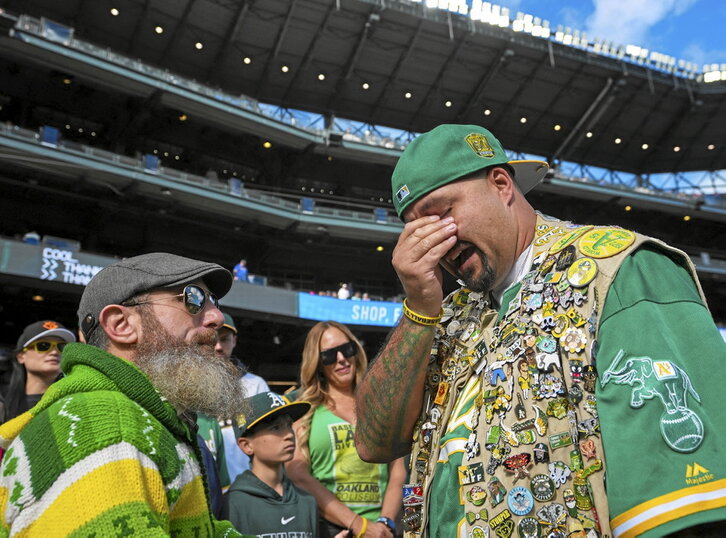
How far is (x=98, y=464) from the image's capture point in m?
1.46

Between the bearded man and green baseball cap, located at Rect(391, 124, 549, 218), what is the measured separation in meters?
0.85

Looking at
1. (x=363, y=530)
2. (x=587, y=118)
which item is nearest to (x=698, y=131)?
(x=587, y=118)

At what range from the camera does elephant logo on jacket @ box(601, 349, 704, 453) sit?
1.22 metres

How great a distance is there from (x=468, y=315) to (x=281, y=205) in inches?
875

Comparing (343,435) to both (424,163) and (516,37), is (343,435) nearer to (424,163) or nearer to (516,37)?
(424,163)

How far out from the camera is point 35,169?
20.1m

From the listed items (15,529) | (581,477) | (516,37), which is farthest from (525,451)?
(516,37)

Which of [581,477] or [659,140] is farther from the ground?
[659,140]

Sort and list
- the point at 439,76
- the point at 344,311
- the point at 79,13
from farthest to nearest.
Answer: the point at 439,76 → the point at 79,13 → the point at 344,311

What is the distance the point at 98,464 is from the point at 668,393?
1285mm

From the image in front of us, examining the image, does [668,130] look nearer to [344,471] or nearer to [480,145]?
[344,471]

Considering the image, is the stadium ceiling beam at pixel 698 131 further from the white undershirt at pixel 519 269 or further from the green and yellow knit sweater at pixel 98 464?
the green and yellow knit sweater at pixel 98 464

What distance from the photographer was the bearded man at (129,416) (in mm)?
1437

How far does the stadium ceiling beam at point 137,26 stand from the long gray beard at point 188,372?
25812 millimetres
